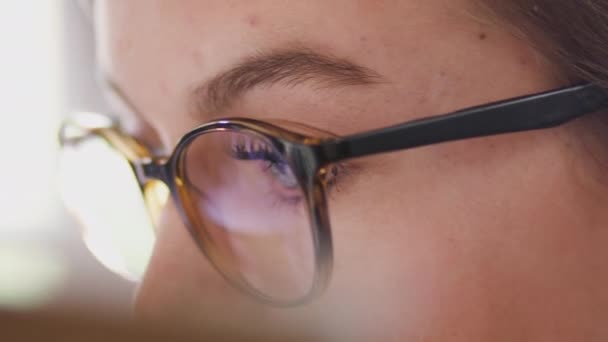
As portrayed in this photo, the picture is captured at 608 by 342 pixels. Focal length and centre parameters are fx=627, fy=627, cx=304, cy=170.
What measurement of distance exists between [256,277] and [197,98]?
0.20 meters

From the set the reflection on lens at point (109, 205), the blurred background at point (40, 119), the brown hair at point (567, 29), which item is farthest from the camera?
the blurred background at point (40, 119)

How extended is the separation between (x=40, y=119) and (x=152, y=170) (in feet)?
4.16

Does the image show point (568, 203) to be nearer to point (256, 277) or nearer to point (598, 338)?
point (598, 338)

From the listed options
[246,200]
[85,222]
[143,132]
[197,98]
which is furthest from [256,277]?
[85,222]

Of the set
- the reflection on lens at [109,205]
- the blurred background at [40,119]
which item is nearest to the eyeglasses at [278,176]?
the reflection on lens at [109,205]

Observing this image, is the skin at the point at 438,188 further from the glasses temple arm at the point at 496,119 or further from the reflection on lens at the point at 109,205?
the reflection on lens at the point at 109,205

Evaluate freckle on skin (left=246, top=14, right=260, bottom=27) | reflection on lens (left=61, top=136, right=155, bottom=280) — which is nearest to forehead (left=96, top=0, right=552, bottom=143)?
freckle on skin (left=246, top=14, right=260, bottom=27)

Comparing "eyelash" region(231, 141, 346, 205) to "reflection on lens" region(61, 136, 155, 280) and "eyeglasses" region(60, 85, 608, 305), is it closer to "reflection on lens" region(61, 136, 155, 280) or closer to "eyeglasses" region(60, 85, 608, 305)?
"eyeglasses" region(60, 85, 608, 305)

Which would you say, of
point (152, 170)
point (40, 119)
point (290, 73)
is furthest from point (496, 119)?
point (40, 119)

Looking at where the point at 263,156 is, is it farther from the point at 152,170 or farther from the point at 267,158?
the point at 152,170

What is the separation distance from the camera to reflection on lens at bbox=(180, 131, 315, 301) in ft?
2.06

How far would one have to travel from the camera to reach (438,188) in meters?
0.57

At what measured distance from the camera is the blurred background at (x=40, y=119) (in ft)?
5.69

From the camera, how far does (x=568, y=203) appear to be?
0.56 metres
